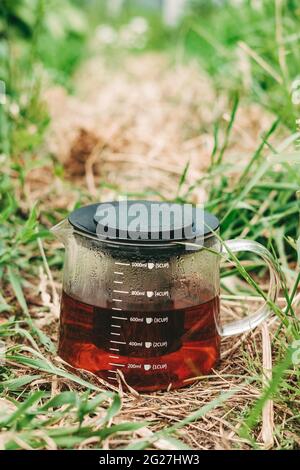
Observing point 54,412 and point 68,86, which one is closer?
point 54,412

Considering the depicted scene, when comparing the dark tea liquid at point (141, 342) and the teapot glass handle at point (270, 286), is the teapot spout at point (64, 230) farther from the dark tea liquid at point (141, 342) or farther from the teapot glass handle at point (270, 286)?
the teapot glass handle at point (270, 286)

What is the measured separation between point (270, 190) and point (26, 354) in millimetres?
813

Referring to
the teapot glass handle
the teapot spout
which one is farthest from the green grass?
the teapot spout

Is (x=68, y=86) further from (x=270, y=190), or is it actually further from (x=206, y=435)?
(x=206, y=435)

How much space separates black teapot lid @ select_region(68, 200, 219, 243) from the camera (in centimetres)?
111

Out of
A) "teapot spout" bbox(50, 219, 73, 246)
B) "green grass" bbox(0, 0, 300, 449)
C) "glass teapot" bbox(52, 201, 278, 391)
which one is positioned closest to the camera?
"green grass" bbox(0, 0, 300, 449)

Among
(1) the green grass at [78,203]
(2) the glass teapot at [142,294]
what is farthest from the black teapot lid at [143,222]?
(1) the green grass at [78,203]

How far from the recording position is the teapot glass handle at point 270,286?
3.97 ft

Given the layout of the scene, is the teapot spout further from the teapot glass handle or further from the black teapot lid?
the teapot glass handle

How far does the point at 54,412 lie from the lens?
1.06m

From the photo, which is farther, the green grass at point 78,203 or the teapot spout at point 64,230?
the teapot spout at point 64,230

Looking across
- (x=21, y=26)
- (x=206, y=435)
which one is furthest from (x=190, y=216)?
(x=21, y=26)

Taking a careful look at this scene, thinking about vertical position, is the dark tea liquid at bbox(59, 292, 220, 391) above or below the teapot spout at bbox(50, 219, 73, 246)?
below

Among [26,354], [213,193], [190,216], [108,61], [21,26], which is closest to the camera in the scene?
[190,216]
